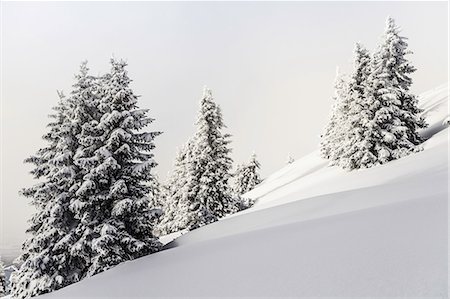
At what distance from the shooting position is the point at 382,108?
25516 millimetres

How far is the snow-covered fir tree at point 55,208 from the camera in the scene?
50.5 ft

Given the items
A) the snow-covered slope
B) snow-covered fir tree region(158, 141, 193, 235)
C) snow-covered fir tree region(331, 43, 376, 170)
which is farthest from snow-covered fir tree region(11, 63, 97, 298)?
snow-covered fir tree region(331, 43, 376, 170)

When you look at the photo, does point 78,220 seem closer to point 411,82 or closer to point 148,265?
point 148,265

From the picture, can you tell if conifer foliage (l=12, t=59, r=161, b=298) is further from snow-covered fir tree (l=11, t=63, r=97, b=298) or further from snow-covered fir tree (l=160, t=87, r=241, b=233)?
snow-covered fir tree (l=160, t=87, r=241, b=233)

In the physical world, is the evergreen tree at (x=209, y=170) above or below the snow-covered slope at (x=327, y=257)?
above

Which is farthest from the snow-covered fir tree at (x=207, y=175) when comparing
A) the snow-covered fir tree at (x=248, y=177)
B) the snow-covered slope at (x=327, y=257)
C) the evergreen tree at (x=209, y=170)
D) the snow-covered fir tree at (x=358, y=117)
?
the snow-covered fir tree at (x=248, y=177)

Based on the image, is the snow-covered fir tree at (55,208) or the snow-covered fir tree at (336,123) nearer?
the snow-covered fir tree at (55,208)

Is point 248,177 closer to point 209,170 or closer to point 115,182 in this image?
point 209,170

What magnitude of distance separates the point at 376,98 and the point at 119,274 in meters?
23.0

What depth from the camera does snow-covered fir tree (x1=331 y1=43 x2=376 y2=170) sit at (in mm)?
26244

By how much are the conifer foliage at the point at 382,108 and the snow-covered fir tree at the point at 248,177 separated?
2737cm

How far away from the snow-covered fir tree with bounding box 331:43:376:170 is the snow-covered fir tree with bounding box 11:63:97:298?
63.4 feet

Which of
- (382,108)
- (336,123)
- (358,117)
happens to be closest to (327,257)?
(382,108)

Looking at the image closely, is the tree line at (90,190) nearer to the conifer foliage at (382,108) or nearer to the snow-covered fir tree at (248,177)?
the conifer foliage at (382,108)
